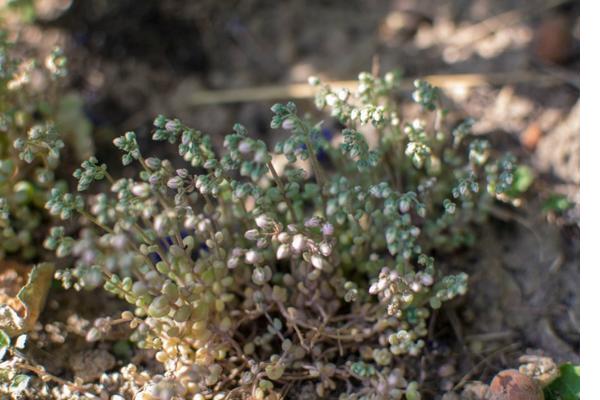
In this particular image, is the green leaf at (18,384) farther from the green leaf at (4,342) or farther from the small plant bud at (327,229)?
the small plant bud at (327,229)

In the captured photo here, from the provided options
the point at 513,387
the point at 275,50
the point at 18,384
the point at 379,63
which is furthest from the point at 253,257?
the point at 275,50

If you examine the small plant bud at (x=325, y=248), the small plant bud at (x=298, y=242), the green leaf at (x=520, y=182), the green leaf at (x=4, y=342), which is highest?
the green leaf at (x=520, y=182)

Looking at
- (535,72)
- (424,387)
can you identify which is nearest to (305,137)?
(424,387)

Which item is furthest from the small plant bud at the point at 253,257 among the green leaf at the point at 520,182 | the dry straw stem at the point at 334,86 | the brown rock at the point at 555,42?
the brown rock at the point at 555,42

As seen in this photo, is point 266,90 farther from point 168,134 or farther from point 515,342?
point 515,342

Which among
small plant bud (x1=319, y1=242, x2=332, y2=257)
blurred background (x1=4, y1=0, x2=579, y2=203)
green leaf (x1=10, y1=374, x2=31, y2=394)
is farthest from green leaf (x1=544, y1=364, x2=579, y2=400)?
green leaf (x1=10, y1=374, x2=31, y2=394)

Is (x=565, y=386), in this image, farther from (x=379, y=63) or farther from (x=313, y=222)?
(x=379, y=63)

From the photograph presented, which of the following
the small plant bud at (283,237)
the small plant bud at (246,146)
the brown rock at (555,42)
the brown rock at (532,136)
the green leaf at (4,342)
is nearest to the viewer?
the small plant bud at (246,146)
